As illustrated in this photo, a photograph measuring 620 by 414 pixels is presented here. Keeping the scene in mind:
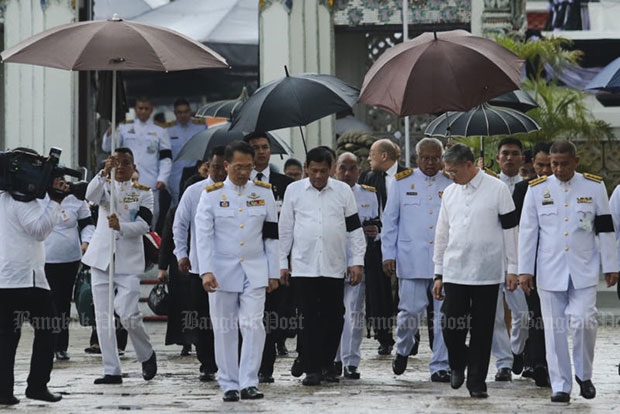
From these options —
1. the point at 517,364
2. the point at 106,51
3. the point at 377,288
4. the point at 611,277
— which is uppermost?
the point at 106,51

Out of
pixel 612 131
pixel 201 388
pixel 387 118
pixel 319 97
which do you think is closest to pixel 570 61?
pixel 612 131

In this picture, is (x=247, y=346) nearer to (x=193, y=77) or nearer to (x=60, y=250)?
(x=60, y=250)

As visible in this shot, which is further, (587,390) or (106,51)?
(106,51)

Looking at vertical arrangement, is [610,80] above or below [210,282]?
above

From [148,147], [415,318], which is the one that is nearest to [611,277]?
[415,318]

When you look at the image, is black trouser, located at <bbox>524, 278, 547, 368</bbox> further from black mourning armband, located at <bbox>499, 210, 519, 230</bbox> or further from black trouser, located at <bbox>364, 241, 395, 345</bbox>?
black trouser, located at <bbox>364, 241, 395, 345</bbox>

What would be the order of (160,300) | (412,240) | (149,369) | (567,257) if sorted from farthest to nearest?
(160,300)
(412,240)
(149,369)
(567,257)

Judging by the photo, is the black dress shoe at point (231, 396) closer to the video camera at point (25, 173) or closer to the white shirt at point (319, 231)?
the white shirt at point (319, 231)

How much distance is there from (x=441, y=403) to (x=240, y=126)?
3.36 metres

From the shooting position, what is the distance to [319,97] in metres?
13.3

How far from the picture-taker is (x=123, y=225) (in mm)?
12852

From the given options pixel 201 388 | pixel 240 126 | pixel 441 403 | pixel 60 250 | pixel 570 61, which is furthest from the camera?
pixel 570 61

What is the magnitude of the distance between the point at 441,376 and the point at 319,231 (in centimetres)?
156

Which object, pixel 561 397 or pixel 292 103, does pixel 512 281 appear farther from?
pixel 292 103
